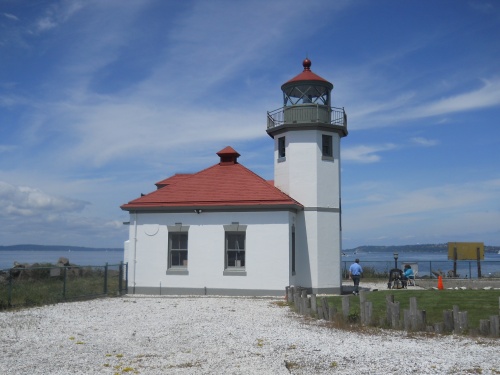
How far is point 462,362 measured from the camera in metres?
8.90

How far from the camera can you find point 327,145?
22.8 m

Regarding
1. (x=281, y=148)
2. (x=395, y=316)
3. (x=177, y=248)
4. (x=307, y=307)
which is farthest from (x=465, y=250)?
(x=395, y=316)

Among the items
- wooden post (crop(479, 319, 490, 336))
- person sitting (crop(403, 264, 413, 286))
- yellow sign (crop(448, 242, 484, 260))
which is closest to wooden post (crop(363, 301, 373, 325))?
wooden post (crop(479, 319, 490, 336))

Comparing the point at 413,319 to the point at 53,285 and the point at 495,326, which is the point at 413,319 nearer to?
the point at 495,326

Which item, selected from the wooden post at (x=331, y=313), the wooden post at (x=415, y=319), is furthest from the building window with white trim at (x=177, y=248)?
the wooden post at (x=415, y=319)

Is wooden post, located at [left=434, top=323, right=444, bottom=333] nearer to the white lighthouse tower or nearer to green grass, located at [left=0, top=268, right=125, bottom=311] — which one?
the white lighthouse tower

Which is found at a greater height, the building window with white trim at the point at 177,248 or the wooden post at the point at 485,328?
the building window with white trim at the point at 177,248

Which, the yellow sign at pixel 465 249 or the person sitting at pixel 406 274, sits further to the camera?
the yellow sign at pixel 465 249

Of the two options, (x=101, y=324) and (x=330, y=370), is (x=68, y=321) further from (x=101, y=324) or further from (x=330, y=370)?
(x=330, y=370)

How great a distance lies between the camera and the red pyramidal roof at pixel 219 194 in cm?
2117

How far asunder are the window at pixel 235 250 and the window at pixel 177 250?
186 centimetres

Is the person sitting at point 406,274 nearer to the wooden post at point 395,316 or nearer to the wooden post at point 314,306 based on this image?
the wooden post at point 314,306

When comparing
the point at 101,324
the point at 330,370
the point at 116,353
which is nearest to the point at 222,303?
the point at 101,324

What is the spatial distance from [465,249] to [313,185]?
699 inches
